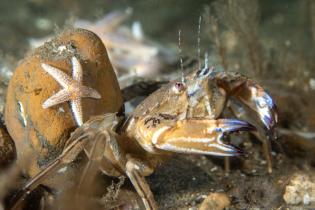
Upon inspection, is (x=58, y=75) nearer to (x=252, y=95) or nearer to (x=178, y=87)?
(x=178, y=87)

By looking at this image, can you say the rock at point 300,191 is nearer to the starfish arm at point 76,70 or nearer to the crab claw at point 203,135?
the crab claw at point 203,135

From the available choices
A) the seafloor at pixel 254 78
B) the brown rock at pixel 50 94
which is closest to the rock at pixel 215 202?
the seafloor at pixel 254 78

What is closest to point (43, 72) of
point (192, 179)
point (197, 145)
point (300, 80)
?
point (197, 145)

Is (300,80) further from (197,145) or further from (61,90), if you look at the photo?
(61,90)

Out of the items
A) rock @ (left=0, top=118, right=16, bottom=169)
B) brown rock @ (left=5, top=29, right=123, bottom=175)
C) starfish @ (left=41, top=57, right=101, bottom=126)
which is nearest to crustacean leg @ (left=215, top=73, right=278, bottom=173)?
brown rock @ (left=5, top=29, right=123, bottom=175)

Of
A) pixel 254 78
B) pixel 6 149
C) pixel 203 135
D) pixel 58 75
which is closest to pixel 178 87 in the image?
pixel 203 135

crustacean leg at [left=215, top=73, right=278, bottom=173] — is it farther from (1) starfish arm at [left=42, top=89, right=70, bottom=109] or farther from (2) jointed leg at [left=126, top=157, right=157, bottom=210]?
(1) starfish arm at [left=42, top=89, right=70, bottom=109]
